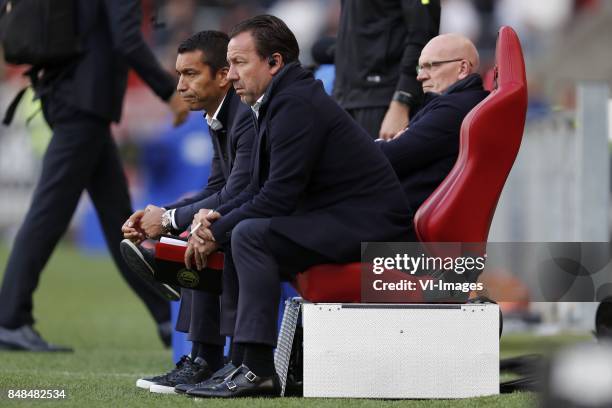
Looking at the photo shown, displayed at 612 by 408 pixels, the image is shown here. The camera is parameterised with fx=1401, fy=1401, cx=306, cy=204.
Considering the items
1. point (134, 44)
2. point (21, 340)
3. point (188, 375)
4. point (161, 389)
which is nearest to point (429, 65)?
point (188, 375)

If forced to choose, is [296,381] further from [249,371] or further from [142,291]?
[142,291]

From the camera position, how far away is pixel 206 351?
5.11 meters

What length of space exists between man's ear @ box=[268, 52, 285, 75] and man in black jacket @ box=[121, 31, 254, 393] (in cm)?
29

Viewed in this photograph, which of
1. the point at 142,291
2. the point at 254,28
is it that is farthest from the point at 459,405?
the point at 142,291

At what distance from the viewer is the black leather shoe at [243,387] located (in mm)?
4609

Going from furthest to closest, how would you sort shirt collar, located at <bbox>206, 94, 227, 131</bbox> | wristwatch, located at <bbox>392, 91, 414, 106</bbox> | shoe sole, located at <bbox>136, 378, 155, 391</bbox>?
wristwatch, located at <bbox>392, 91, 414, 106</bbox> < shirt collar, located at <bbox>206, 94, 227, 131</bbox> < shoe sole, located at <bbox>136, 378, 155, 391</bbox>

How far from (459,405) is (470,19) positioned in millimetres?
16440

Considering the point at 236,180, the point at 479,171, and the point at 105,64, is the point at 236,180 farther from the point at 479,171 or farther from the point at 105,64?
the point at 105,64

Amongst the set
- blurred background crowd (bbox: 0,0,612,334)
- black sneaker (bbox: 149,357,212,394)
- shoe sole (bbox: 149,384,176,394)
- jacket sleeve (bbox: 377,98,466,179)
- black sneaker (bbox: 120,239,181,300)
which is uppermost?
blurred background crowd (bbox: 0,0,612,334)

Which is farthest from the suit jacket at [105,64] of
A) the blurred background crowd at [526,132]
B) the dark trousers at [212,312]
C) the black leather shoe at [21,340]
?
the dark trousers at [212,312]

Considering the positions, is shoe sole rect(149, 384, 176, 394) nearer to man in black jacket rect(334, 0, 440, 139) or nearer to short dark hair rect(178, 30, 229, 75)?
short dark hair rect(178, 30, 229, 75)

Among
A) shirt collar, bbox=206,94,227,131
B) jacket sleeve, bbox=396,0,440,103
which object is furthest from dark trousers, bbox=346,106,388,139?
shirt collar, bbox=206,94,227,131

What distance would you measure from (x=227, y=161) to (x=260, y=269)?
2.88 feet

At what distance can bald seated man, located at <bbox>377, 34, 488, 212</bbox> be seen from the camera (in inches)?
203
